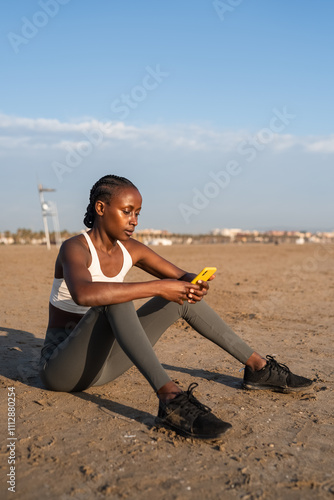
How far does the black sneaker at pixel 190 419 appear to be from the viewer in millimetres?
2557

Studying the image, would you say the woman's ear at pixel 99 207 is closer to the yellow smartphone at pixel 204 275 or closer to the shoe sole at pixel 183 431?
the yellow smartphone at pixel 204 275

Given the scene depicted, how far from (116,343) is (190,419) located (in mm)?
694

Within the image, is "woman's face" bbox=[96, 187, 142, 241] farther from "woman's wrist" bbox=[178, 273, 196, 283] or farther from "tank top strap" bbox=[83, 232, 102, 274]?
"woman's wrist" bbox=[178, 273, 196, 283]

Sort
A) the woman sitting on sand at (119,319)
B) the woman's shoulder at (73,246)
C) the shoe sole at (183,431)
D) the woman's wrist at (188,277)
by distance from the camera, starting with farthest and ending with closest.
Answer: the woman's wrist at (188,277) < the woman's shoulder at (73,246) < the woman sitting on sand at (119,319) < the shoe sole at (183,431)

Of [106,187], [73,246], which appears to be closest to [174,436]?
[73,246]

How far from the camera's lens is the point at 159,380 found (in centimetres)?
266

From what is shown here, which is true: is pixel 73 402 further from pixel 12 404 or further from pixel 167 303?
pixel 167 303

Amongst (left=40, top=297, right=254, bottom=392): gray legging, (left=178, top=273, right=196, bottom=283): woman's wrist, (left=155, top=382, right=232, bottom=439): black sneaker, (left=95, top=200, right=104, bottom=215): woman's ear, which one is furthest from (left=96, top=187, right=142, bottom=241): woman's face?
(left=155, top=382, right=232, bottom=439): black sneaker

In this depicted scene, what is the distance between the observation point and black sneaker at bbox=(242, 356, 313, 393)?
3.32 meters

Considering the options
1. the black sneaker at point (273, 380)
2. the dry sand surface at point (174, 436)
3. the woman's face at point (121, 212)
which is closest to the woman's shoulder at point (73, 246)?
the woman's face at point (121, 212)

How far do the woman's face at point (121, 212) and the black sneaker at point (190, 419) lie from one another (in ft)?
3.68

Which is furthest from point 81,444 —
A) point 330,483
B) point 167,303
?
point 330,483

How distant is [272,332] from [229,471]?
360cm

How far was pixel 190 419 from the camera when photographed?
2572 mm
